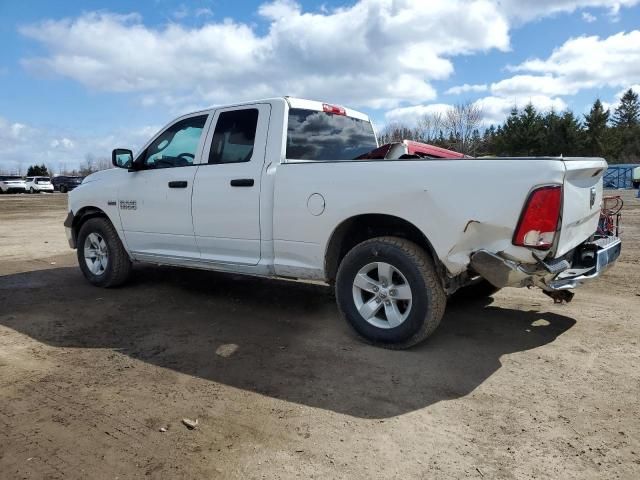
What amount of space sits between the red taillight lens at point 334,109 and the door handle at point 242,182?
4.08 ft

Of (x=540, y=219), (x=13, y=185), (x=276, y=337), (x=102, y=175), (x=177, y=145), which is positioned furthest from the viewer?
(x=13, y=185)

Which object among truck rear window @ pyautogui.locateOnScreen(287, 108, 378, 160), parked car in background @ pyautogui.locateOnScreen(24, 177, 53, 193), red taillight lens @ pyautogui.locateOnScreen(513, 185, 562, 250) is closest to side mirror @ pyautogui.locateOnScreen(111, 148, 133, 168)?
truck rear window @ pyautogui.locateOnScreen(287, 108, 378, 160)

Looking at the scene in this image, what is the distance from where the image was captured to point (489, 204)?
3582mm

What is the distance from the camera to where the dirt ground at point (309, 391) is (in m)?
2.72

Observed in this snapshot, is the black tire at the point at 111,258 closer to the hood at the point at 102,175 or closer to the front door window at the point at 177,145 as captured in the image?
the hood at the point at 102,175

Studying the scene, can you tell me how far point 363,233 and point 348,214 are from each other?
478 mm

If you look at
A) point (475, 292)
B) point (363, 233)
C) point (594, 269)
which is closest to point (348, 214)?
point (363, 233)

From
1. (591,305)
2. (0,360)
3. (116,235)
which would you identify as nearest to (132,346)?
(0,360)

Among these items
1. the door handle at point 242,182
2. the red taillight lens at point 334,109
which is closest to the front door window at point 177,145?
the door handle at point 242,182

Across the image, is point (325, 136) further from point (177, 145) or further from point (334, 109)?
point (177, 145)

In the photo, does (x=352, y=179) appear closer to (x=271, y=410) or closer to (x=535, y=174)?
(x=535, y=174)

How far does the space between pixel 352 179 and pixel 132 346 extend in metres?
2.35

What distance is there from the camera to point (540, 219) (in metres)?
3.48

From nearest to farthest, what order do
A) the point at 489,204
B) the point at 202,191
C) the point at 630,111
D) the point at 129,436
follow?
the point at 129,436 < the point at 489,204 < the point at 202,191 < the point at 630,111
